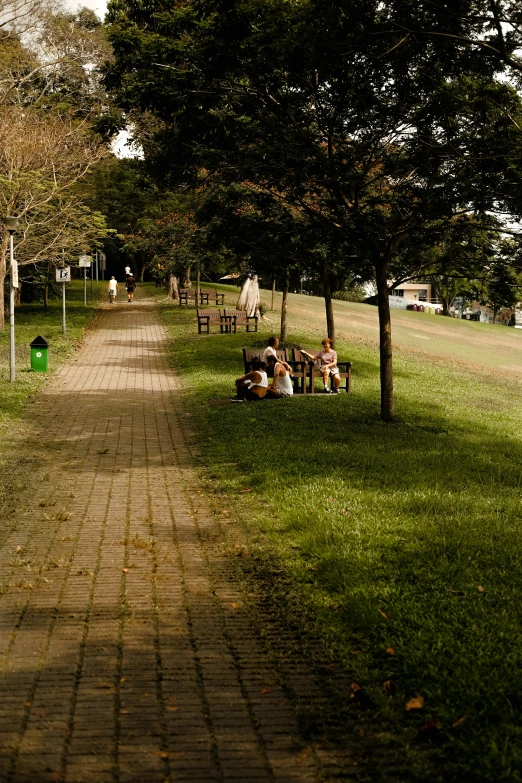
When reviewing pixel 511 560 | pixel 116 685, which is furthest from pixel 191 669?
pixel 511 560

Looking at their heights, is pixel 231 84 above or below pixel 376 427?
above

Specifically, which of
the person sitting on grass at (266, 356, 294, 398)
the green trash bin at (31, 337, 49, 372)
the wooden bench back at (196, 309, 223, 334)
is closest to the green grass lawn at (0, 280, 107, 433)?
the green trash bin at (31, 337, 49, 372)

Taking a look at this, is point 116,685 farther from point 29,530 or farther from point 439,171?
point 439,171

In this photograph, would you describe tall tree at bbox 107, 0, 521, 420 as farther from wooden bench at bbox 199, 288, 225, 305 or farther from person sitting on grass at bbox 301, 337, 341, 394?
wooden bench at bbox 199, 288, 225, 305

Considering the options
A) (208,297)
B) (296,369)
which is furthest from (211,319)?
(296,369)

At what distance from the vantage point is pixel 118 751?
3955mm

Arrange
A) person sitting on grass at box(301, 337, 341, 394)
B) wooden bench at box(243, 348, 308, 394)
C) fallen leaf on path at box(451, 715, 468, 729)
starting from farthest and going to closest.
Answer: person sitting on grass at box(301, 337, 341, 394) → wooden bench at box(243, 348, 308, 394) → fallen leaf on path at box(451, 715, 468, 729)

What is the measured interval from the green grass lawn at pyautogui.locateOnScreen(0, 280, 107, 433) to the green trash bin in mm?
218

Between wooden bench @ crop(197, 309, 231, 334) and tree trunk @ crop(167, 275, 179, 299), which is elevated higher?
tree trunk @ crop(167, 275, 179, 299)

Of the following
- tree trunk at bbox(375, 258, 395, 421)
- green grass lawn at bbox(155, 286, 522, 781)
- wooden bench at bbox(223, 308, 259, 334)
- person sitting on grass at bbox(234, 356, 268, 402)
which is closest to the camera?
green grass lawn at bbox(155, 286, 522, 781)

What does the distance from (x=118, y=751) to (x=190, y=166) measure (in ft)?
43.4

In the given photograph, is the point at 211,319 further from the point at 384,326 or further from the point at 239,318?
the point at 384,326

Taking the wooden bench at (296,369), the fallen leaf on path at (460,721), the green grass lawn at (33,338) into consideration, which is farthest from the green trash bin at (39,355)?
the fallen leaf on path at (460,721)

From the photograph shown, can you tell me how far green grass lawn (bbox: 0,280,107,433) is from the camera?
16.1 m
